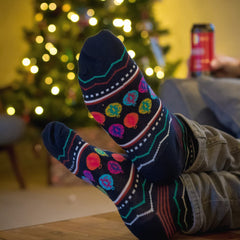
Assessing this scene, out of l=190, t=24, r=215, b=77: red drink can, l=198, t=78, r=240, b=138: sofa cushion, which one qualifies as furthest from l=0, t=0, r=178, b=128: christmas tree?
l=198, t=78, r=240, b=138: sofa cushion

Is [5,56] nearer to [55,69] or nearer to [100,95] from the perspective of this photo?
[55,69]

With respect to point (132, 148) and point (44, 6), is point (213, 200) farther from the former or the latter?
point (44, 6)

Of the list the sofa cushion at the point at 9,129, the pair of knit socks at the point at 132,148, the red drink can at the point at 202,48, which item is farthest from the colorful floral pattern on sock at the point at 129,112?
the sofa cushion at the point at 9,129

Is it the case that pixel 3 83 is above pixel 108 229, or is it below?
below

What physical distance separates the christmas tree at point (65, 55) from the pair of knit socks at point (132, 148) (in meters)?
1.82

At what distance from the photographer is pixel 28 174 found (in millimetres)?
3225

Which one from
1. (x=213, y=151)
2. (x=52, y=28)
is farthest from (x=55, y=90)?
(x=213, y=151)

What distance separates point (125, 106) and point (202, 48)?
2.75 feet

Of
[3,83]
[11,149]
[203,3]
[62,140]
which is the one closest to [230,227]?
[62,140]

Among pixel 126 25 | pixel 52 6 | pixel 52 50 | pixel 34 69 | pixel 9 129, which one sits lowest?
pixel 9 129

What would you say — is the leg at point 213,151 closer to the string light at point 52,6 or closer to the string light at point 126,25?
the string light at point 126,25

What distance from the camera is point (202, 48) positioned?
1.71 metres

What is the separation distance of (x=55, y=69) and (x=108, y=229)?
178cm

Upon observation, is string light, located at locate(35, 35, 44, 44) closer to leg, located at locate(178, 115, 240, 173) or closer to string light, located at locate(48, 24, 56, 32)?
string light, located at locate(48, 24, 56, 32)
